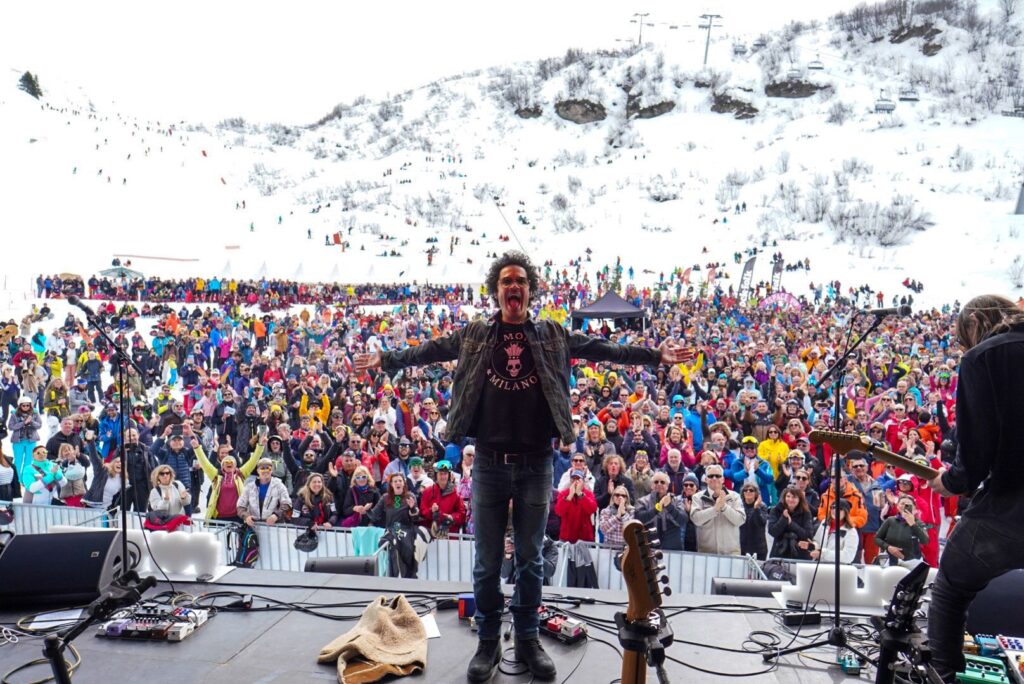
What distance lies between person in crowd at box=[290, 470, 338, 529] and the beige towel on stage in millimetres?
2938

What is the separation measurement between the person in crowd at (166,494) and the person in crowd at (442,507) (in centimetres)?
199

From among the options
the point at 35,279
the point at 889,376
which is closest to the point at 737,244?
the point at 889,376

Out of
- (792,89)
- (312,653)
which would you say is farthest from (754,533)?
(792,89)

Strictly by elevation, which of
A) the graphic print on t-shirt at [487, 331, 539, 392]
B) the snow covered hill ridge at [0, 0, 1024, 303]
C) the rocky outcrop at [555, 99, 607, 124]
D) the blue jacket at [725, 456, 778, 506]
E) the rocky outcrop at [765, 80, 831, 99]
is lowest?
the blue jacket at [725, 456, 778, 506]

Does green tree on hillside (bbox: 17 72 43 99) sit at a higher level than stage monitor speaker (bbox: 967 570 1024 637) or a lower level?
higher

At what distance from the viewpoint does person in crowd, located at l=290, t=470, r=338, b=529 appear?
5797 mm

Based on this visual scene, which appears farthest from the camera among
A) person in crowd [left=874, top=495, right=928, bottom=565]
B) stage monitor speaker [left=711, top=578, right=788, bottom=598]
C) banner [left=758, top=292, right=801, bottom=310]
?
banner [left=758, top=292, right=801, bottom=310]

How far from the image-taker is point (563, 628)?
9.64 ft

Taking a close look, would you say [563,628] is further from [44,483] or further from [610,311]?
[610,311]

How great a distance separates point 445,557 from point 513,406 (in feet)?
9.73

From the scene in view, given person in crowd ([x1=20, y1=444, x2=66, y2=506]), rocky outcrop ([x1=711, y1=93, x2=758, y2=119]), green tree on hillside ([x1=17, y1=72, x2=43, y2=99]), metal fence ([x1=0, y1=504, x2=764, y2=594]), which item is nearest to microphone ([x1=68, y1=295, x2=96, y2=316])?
metal fence ([x1=0, y1=504, x2=764, y2=594])

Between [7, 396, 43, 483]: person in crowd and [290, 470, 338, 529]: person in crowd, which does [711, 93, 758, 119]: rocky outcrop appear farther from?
[290, 470, 338, 529]: person in crowd

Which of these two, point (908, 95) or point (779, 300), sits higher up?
point (908, 95)

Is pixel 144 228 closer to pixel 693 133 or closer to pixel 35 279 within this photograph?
pixel 35 279
